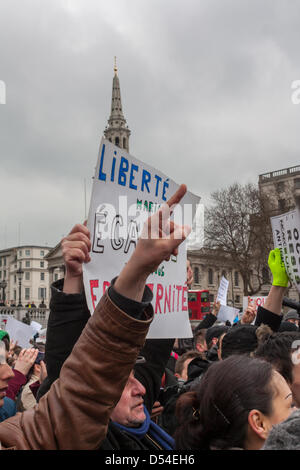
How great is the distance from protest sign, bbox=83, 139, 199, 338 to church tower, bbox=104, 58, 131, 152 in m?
90.2

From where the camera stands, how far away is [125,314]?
1444mm

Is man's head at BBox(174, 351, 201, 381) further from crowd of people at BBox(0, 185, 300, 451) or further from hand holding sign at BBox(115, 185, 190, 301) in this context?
hand holding sign at BBox(115, 185, 190, 301)

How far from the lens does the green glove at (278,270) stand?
12.9ft

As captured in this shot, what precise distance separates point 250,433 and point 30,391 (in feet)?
9.12

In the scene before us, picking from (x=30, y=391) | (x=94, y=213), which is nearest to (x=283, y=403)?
(x=94, y=213)

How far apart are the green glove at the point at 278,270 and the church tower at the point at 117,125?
89293mm

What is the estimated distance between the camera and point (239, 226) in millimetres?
38781

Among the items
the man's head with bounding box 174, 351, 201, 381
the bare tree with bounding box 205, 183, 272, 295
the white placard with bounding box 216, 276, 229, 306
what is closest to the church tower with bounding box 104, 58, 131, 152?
the bare tree with bounding box 205, 183, 272, 295

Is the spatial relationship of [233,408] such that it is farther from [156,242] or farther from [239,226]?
[239,226]

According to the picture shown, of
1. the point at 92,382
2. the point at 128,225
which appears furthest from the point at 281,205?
the point at 92,382

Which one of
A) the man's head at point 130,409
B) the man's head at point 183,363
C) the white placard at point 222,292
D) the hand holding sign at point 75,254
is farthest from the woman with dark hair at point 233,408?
the white placard at point 222,292

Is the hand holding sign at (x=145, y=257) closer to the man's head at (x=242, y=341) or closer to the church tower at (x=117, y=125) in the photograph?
the man's head at (x=242, y=341)

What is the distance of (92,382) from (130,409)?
871mm
